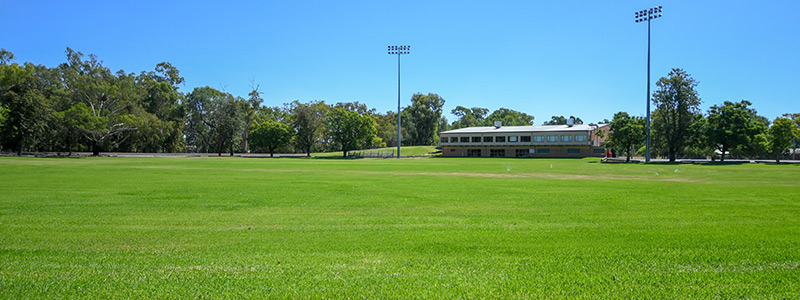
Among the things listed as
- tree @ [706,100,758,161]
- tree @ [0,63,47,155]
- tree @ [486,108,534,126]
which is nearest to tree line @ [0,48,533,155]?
tree @ [0,63,47,155]

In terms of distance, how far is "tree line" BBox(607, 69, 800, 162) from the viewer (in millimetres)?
61219

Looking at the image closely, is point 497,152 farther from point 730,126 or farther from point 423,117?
point 730,126

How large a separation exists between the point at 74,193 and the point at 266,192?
6678 mm

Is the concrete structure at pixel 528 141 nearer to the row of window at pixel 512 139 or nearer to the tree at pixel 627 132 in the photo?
the row of window at pixel 512 139

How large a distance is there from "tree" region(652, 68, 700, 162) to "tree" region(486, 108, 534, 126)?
80103mm

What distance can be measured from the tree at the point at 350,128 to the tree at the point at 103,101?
38952mm

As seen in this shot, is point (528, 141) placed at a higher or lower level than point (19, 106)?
lower

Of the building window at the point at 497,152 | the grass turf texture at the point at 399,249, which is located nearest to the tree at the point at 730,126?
the building window at the point at 497,152

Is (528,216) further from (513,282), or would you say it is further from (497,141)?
(497,141)

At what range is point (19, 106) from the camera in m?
71.1

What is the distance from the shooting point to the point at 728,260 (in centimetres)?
668

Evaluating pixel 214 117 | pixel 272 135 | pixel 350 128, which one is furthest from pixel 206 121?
pixel 350 128

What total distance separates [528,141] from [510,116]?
52.1 meters

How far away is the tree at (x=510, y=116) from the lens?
492ft
